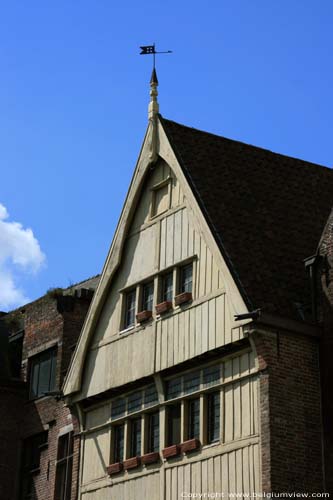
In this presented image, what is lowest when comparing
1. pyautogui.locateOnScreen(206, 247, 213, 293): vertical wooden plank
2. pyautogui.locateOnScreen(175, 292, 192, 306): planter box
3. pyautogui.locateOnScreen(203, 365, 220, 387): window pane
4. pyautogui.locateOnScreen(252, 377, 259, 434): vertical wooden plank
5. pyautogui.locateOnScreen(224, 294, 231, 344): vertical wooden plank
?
pyautogui.locateOnScreen(252, 377, 259, 434): vertical wooden plank

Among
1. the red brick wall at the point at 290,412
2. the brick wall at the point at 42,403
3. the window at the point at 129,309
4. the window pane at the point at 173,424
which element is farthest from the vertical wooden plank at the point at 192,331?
the brick wall at the point at 42,403

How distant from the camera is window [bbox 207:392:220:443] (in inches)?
961

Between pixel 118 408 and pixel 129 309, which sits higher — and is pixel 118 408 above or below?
below

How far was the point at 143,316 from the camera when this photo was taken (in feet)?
89.0

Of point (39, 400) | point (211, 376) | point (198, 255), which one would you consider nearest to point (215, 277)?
point (198, 255)

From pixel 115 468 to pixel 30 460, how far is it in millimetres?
6890

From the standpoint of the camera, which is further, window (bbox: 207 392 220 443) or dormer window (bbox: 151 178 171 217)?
dormer window (bbox: 151 178 171 217)

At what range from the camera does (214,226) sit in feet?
84.3

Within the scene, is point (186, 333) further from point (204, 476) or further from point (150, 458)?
point (204, 476)

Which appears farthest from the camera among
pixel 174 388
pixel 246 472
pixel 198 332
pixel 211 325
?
pixel 174 388

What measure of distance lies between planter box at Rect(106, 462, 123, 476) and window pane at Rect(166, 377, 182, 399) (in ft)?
7.33

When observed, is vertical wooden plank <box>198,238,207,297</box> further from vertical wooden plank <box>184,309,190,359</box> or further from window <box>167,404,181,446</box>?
window <box>167,404,181,446</box>

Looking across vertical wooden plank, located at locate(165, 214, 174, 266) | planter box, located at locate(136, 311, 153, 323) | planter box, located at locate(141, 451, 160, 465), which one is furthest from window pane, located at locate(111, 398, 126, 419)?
vertical wooden plank, located at locate(165, 214, 174, 266)

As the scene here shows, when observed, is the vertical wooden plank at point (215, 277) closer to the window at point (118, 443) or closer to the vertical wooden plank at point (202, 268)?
the vertical wooden plank at point (202, 268)
